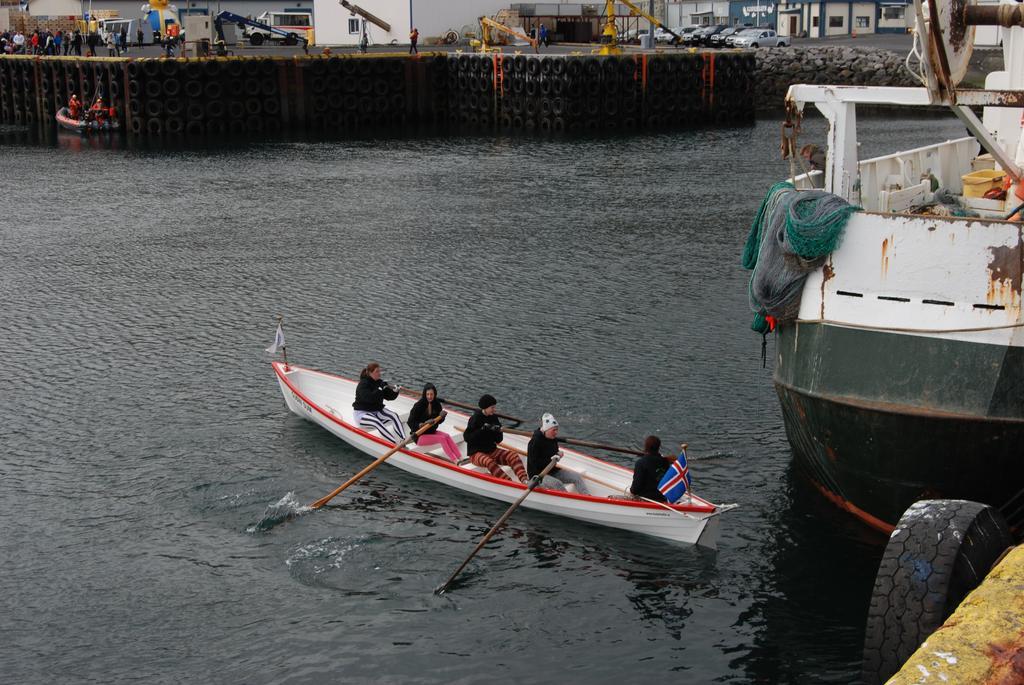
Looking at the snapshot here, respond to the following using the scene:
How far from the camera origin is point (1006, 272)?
13539mm

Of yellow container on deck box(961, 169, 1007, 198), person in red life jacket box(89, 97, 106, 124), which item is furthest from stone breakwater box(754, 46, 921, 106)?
yellow container on deck box(961, 169, 1007, 198)

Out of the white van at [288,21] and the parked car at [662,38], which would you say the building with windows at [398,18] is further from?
the parked car at [662,38]

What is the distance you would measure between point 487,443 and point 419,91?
47.5m

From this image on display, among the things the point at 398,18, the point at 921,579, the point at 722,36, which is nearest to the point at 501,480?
the point at 921,579

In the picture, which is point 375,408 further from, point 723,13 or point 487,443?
point 723,13

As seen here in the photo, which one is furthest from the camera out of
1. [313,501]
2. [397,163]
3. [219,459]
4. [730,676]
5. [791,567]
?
[397,163]

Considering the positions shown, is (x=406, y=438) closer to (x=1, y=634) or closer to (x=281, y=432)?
(x=281, y=432)

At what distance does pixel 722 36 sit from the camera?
81750 mm

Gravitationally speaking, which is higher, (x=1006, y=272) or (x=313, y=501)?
(x=1006, y=272)

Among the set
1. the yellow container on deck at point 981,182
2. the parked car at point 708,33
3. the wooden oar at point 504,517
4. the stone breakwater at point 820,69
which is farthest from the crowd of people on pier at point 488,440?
the parked car at point 708,33

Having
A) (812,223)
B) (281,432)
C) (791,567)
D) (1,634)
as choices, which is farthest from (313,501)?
(812,223)

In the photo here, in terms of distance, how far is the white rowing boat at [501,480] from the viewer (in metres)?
15.8

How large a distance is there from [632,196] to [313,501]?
25698 mm

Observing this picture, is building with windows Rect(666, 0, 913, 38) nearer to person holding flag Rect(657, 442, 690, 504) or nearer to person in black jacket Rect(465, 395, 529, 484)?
person in black jacket Rect(465, 395, 529, 484)
